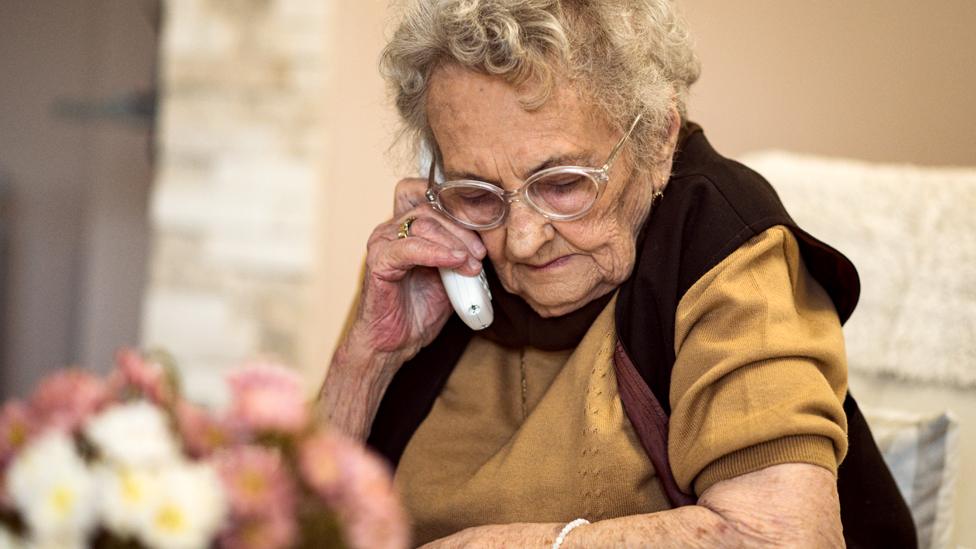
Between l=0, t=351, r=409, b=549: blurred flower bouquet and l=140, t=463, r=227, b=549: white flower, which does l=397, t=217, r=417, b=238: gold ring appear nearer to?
l=0, t=351, r=409, b=549: blurred flower bouquet

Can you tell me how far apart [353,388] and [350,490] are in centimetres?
107

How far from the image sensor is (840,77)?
7.46 ft

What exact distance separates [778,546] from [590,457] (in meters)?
0.32

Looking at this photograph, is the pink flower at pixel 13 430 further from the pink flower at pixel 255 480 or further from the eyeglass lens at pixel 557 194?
the eyeglass lens at pixel 557 194

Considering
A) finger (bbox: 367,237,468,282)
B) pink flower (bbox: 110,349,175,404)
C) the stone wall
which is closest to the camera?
pink flower (bbox: 110,349,175,404)

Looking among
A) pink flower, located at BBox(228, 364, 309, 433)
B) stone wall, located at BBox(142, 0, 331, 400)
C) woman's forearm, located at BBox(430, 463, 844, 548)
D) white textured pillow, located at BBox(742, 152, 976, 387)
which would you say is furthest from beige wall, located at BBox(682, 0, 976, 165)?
pink flower, located at BBox(228, 364, 309, 433)

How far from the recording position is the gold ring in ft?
5.10

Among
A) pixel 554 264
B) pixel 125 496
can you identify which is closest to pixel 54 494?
pixel 125 496

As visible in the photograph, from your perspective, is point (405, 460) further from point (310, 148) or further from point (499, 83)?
point (310, 148)

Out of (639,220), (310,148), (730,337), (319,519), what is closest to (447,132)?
(639,220)

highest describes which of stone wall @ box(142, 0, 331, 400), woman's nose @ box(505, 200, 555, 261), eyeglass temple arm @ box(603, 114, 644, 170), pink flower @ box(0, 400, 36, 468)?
eyeglass temple arm @ box(603, 114, 644, 170)

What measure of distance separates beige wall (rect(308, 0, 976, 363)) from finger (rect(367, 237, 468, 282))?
86 centimetres

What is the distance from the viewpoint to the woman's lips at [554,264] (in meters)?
1.38

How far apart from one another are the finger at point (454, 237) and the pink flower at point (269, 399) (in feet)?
2.98
